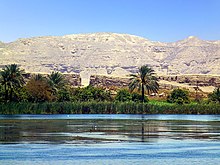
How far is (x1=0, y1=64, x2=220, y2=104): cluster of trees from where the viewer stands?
11178 centimetres

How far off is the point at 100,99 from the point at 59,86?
10.9 metres

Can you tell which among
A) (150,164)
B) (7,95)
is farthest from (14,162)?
(7,95)

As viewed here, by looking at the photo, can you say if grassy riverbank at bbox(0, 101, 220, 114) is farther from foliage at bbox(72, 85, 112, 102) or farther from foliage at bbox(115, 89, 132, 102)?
foliage at bbox(115, 89, 132, 102)

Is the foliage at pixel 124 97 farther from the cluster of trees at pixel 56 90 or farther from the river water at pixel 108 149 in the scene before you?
the river water at pixel 108 149

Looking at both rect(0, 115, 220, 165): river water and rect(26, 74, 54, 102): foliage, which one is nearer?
rect(0, 115, 220, 165): river water

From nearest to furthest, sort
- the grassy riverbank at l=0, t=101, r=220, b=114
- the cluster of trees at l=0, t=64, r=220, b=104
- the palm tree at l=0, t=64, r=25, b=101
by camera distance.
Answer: the grassy riverbank at l=0, t=101, r=220, b=114 < the palm tree at l=0, t=64, r=25, b=101 < the cluster of trees at l=0, t=64, r=220, b=104

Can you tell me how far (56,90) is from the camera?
125000 mm

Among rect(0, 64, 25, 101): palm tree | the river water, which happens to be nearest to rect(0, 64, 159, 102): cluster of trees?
rect(0, 64, 25, 101): palm tree

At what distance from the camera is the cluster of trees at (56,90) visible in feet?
367

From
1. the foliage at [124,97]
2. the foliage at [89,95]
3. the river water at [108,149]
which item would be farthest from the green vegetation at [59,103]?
the river water at [108,149]

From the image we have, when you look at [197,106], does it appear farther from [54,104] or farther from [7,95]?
[7,95]

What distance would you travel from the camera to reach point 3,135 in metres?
47.8

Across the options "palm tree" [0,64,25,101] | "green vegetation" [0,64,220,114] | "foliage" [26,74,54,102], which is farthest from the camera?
"foliage" [26,74,54,102]

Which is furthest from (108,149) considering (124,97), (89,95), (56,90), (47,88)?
(89,95)
